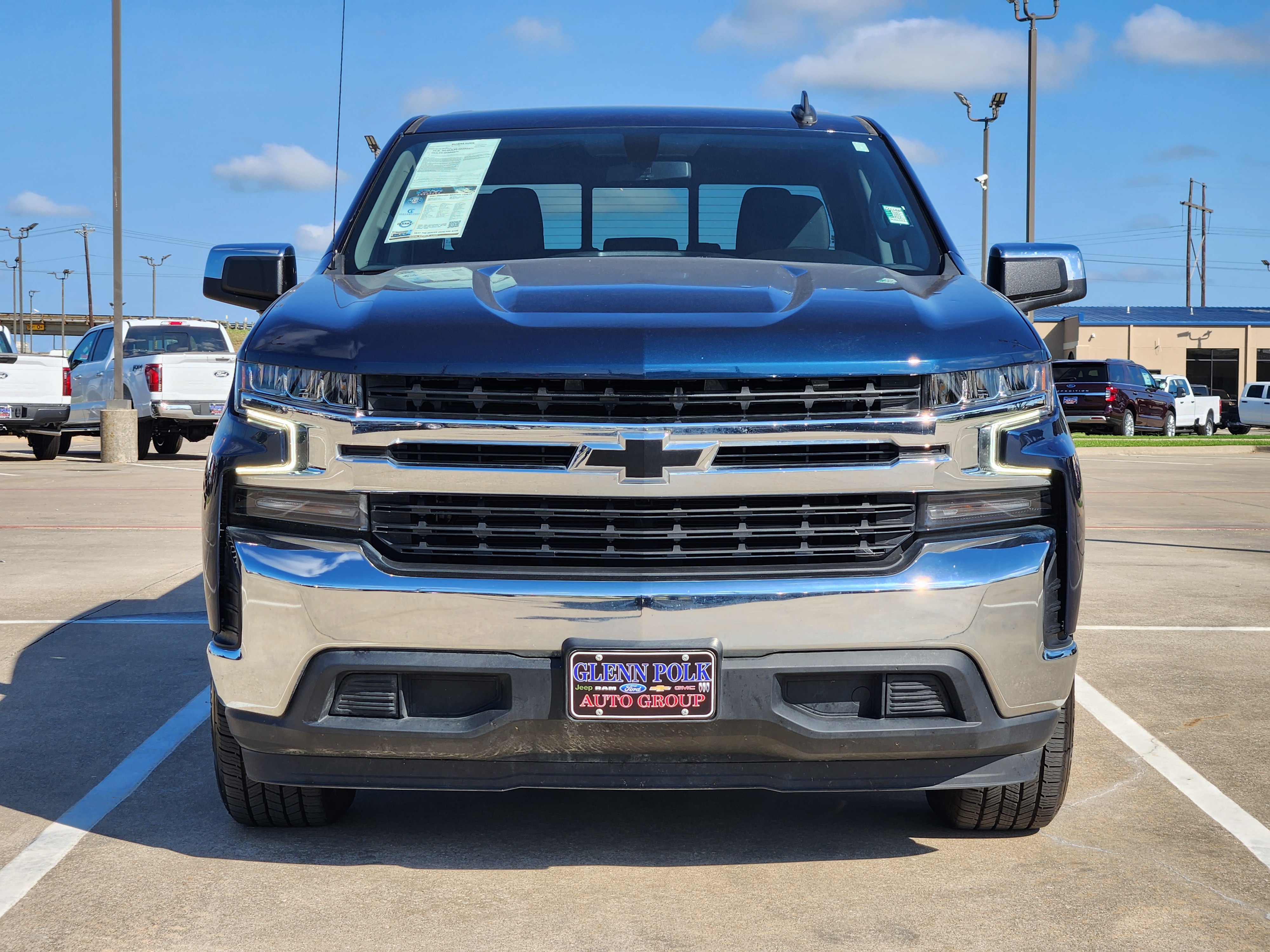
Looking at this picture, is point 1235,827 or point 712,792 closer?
point 1235,827

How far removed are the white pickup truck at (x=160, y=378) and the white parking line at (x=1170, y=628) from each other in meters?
13.6

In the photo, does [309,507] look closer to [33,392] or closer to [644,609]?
[644,609]

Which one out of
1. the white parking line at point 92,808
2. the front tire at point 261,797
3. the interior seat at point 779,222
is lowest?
the white parking line at point 92,808

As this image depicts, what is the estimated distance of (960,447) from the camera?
10.8 feet

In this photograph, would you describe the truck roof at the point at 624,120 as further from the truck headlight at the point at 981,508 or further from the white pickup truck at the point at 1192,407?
the white pickup truck at the point at 1192,407

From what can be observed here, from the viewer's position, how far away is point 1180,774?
4539 mm

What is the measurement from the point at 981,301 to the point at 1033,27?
91.3 ft

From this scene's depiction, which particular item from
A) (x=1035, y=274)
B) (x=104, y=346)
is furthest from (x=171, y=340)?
(x=1035, y=274)

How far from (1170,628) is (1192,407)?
1176 inches

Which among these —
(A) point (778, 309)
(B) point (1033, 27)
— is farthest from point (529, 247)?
(B) point (1033, 27)

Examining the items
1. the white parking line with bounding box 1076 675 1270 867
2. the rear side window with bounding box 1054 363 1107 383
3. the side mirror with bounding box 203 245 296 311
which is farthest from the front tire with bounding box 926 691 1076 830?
the rear side window with bounding box 1054 363 1107 383

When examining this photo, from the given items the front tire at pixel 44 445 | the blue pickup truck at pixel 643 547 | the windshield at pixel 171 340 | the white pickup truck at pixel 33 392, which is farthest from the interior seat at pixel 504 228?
the front tire at pixel 44 445

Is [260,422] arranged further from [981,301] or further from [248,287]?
[981,301]

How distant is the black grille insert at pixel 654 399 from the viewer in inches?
127
